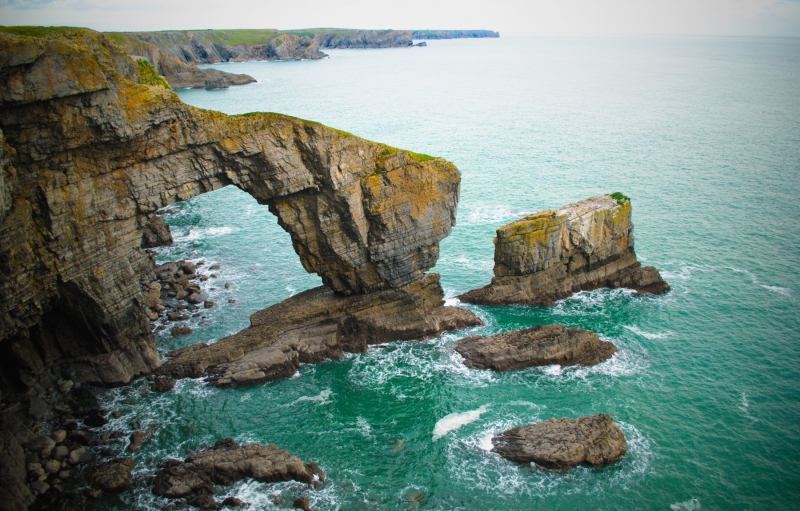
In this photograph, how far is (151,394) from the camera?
35.2m

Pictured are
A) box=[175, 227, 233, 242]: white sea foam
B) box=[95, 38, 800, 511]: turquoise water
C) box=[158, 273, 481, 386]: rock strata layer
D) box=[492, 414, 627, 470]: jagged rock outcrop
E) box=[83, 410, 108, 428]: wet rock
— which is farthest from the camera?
box=[175, 227, 233, 242]: white sea foam

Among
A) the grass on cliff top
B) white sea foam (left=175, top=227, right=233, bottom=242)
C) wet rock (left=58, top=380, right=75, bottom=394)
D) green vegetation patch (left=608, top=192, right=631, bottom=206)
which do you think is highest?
the grass on cliff top

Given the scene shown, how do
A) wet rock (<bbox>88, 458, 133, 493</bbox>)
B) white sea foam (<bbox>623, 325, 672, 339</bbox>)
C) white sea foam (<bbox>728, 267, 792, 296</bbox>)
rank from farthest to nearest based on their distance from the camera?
white sea foam (<bbox>728, 267, 792, 296</bbox>) → white sea foam (<bbox>623, 325, 672, 339</bbox>) → wet rock (<bbox>88, 458, 133, 493</bbox>)

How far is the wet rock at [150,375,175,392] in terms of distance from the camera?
3531 centimetres

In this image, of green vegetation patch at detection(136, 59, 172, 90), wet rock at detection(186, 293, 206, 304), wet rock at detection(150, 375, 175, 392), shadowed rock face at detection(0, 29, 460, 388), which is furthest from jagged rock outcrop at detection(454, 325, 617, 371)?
green vegetation patch at detection(136, 59, 172, 90)

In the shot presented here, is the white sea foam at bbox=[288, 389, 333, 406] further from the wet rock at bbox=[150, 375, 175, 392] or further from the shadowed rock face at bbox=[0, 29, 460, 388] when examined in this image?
the shadowed rock face at bbox=[0, 29, 460, 388]

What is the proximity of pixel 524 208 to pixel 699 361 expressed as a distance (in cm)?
3183

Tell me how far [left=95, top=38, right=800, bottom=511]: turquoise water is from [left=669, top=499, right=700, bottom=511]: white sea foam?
10 centimetres

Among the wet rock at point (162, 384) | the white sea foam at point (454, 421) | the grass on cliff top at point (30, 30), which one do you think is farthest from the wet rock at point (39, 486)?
the grass on cliff top at point (30, 30)

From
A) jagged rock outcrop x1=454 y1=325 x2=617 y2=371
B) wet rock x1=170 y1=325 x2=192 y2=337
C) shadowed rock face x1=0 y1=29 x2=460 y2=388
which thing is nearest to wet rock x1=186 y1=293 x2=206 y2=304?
wet rock x1=170 y1=325 x2=192 y2=337

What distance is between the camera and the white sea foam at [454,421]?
33.0 metres

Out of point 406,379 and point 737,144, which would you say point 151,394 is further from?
point 737,144

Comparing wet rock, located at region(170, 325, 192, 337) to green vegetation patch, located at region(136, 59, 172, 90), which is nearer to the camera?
green vegetation patch, located at region(136, 59, 172, 90)

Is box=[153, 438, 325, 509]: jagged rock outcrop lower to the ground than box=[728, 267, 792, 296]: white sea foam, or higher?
lower
